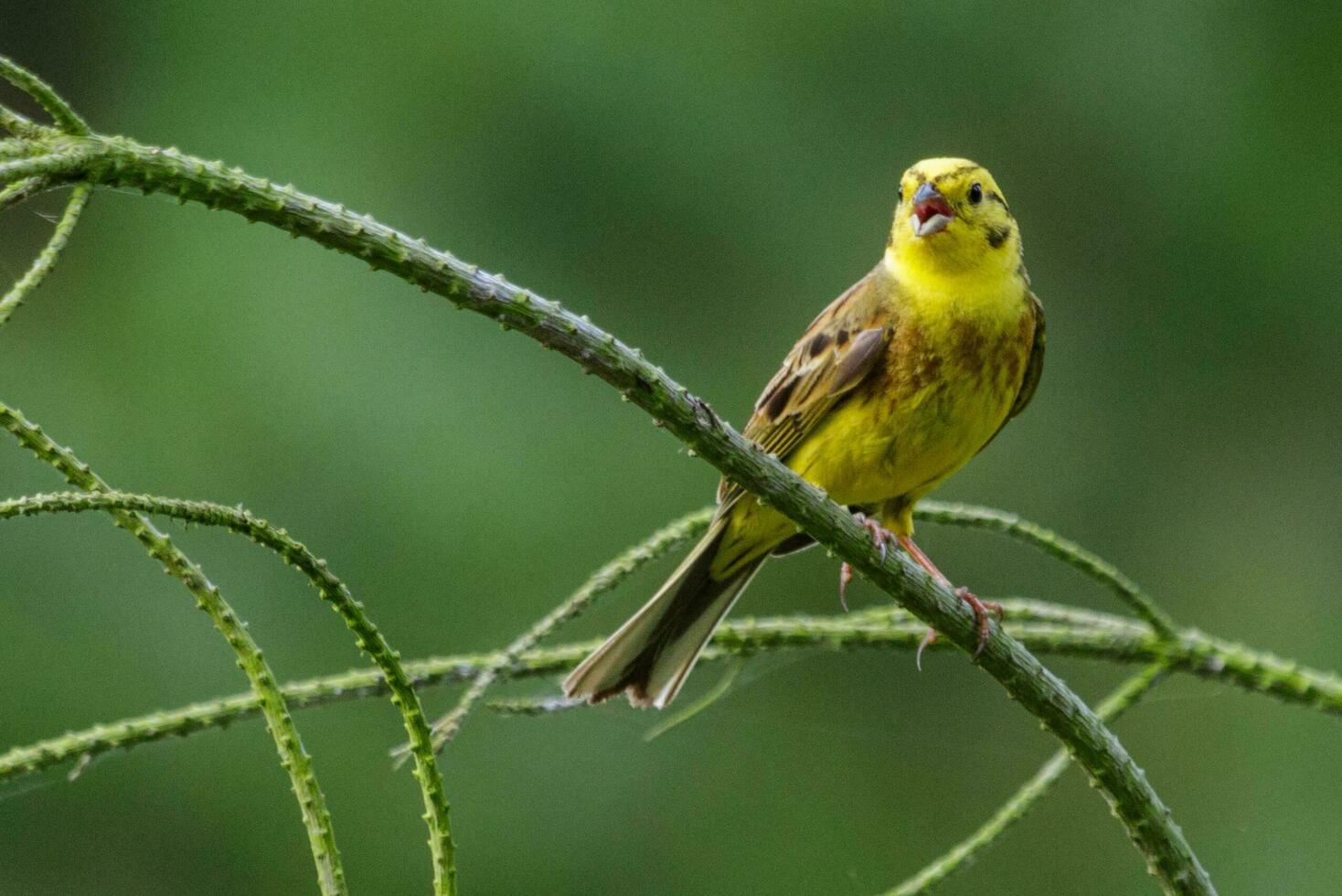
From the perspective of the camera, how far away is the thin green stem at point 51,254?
1.42 meters

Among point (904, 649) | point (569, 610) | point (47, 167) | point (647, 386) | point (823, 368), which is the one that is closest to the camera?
point (47, 167)

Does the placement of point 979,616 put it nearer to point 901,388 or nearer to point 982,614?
point 982,614

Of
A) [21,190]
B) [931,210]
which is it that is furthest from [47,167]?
[931,210]

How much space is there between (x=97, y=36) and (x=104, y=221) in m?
1.09

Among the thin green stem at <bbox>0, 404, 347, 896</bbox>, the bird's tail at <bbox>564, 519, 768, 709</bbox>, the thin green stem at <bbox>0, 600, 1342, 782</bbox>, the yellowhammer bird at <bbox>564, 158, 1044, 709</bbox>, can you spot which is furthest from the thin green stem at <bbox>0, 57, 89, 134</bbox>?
the yellowhammer bird at <bbox>564, 158, 1044, 709</bbox>

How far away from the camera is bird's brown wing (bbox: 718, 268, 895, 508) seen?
11.4 ft

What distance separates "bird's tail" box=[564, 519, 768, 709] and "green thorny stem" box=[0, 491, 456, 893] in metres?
1.33

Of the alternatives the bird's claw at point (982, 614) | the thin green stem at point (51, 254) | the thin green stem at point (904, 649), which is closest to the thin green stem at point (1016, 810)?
the thin green stem at point (904, 649)

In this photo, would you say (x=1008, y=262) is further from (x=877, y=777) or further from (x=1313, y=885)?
(x=877, y=777)

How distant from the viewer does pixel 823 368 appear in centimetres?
354

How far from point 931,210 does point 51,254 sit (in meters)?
2.37

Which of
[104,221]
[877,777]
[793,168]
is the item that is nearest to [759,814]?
[877,777]

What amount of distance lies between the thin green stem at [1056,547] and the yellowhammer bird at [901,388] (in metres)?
0.91

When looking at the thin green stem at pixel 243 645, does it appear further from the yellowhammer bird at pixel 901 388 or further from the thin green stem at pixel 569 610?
the yellowhammer bird at pixel 901 388
